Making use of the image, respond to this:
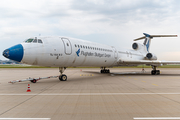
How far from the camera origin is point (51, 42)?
12688mm

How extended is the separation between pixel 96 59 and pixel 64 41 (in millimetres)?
4686

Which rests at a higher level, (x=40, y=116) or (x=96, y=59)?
(x=96, y=59)

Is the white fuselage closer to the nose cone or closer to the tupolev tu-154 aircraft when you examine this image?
the tupolev tu-154 aircraft

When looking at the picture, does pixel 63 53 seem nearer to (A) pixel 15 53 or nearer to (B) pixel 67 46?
(B) pixel 67 46

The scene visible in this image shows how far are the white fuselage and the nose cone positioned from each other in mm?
281

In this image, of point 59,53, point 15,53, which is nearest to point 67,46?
point 59,53

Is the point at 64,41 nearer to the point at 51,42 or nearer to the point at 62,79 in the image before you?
the point at 51,42

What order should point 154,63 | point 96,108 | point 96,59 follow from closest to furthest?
point 96,108 → point 96,59 → point 154,63

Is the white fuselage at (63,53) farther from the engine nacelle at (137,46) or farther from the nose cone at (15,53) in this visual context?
the engine nacelle at (137,46)

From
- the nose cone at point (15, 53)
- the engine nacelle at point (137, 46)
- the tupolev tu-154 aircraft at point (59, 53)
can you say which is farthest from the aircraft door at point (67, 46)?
the engine nacelle at point (137, 46)

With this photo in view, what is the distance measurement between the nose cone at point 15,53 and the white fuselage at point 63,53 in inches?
11.1

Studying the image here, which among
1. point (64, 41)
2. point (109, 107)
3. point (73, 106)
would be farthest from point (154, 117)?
point (64, 41)

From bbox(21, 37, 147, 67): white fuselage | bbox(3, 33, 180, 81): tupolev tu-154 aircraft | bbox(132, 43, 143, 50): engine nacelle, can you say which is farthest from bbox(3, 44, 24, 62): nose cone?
bbox(132, 43, 143, 50): engine nacelle

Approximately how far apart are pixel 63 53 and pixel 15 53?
375 centimetres
